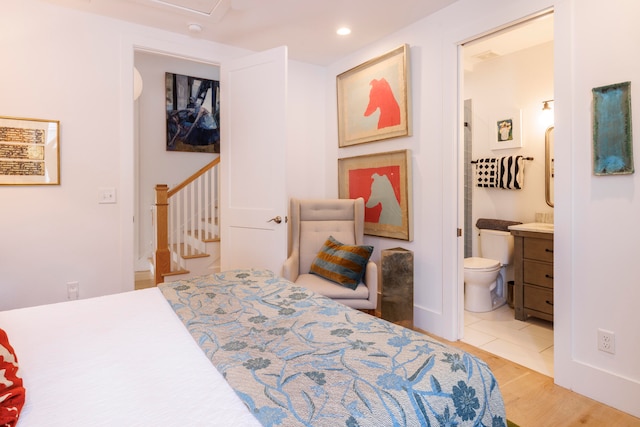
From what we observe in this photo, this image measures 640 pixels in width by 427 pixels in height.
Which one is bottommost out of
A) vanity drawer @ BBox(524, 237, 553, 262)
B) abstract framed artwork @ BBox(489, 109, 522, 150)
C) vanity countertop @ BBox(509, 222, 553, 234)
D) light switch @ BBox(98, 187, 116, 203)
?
vanity drawer @ BBox(524, 237, 553, 262)

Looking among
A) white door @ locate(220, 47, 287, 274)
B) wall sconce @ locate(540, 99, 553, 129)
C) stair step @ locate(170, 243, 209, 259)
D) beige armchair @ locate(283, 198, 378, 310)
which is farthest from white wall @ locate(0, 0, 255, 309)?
wall sconce @ locate(540, 99, 553, 129)

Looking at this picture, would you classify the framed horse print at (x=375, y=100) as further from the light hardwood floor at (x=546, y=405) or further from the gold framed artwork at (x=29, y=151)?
the gold framed artwork at (x=29, y=151)

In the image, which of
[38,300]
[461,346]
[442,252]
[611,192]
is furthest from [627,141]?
[38,300]

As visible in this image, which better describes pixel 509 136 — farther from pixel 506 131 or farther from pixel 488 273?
pixel 488 273

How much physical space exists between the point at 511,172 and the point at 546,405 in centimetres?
236

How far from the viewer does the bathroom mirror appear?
341 cm

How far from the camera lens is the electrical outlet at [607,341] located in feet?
6.25

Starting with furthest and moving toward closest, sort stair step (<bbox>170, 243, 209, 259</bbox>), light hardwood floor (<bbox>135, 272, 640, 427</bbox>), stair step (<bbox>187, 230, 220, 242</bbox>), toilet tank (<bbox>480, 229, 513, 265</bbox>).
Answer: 1. stair step (<bbox>187, 230, 220, 242</bbox>)
2. stair step (<bbox>170, 243, 209, 259</bbox>)
3. toilet tank (<bbox>480, 229, 513, 265</bbox>)
4. light hardwood floor (<bbox>135, 272, 640, 427</bbox>)

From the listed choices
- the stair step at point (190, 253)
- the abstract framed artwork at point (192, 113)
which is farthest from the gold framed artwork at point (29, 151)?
the abstract framed artwork at point (192, 113)

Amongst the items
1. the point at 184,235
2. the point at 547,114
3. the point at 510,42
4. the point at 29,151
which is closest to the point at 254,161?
the point at 184,235

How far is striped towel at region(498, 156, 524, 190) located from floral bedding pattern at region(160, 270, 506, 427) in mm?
2944

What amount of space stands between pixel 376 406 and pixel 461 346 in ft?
7.01

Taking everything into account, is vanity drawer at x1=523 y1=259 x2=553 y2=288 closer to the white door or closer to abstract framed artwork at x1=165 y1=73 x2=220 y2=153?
the white door

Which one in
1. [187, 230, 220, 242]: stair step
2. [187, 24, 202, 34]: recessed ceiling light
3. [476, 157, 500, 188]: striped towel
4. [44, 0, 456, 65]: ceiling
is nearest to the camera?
[44, 0, 456, 65]: ceiling
